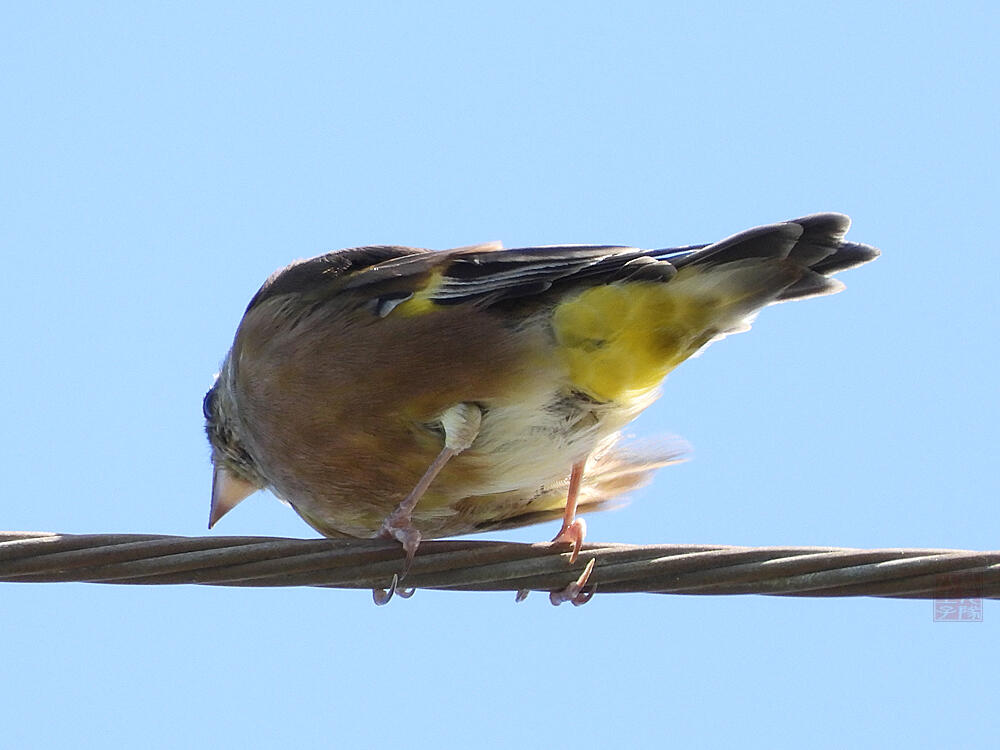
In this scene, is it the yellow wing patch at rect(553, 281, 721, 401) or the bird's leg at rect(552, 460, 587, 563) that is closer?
the yellow wing patch at rect(553, 281, 721, 401)

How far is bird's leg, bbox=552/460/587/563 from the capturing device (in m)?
5.89

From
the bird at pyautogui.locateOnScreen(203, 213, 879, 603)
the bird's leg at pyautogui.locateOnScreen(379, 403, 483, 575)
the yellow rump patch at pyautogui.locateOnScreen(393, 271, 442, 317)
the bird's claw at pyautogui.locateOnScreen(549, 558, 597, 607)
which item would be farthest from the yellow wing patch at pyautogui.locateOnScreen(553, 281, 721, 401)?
the bird's claw at pyautogui.locateOnScreen(549, 558, 597, 607)

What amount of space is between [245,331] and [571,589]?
7.54 feet

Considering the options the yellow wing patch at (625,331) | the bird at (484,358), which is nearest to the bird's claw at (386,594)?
the bird at (484,358)

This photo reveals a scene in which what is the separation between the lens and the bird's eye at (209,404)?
6871 millimetres

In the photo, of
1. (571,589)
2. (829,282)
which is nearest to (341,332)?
(571,589)

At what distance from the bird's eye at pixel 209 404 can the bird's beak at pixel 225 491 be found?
11.6 inches

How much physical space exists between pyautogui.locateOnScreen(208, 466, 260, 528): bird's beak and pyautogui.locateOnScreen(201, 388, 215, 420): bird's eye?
11.6 inches

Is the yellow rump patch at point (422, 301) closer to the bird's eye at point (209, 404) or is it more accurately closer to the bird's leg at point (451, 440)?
the bird's leg at point (451, 440)

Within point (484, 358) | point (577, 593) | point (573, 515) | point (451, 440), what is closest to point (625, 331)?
point (484, 358)

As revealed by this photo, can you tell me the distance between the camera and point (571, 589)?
15.1ft

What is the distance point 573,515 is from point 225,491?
2098mm

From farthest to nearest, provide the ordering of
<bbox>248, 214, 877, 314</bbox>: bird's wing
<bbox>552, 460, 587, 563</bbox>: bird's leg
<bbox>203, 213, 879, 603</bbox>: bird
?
<bbox>552, 460, 587, 563</bbox>: bird's leg
<bbox>203, 213, 879, 603</bbox>: bird
<bbox>248, 214, 877, 314</bbox>: bird's wing

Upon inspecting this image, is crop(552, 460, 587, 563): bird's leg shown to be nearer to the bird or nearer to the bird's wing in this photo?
the bird
